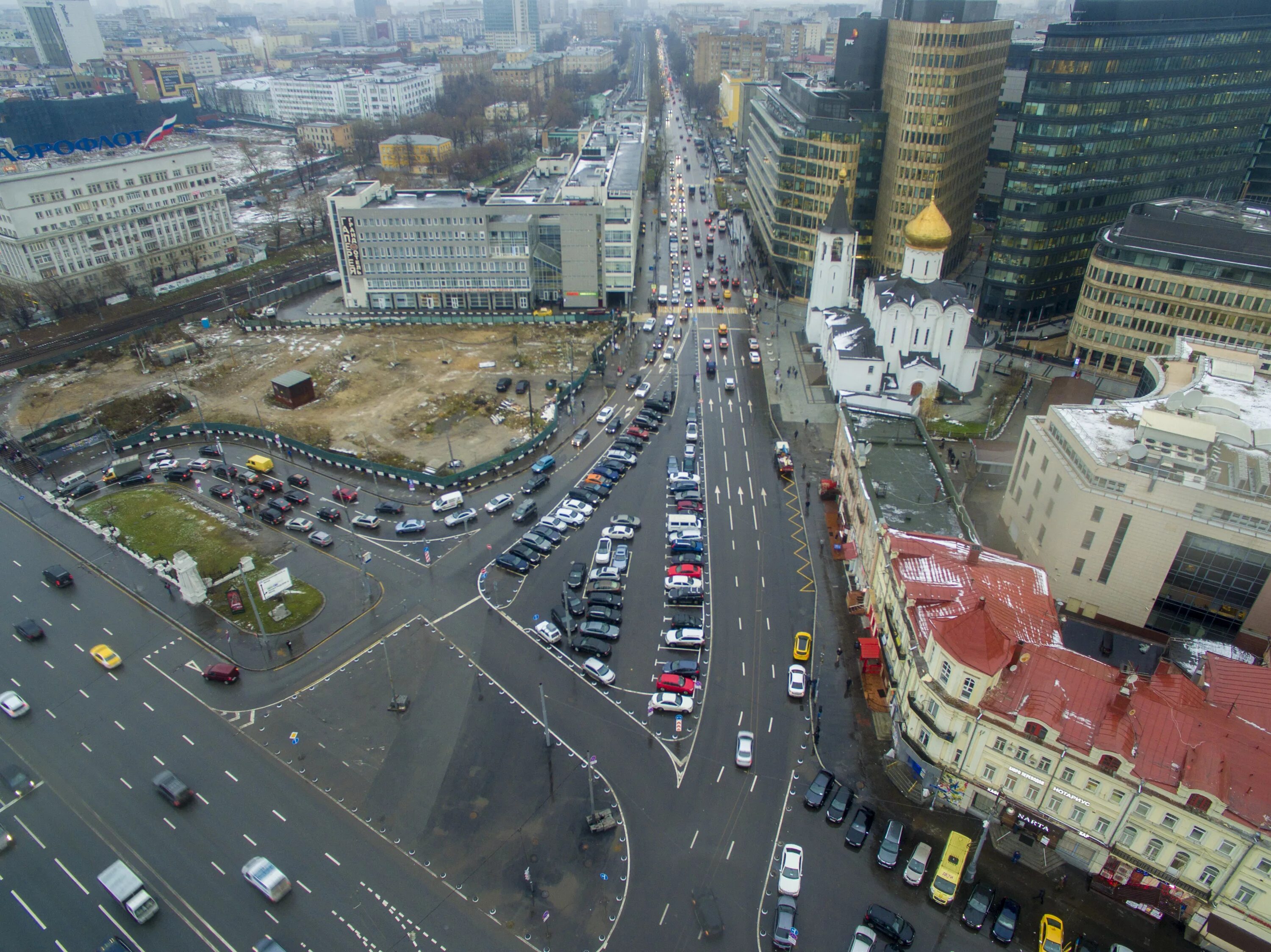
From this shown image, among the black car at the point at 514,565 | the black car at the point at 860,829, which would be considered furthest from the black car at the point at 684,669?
the black car at the point at 514,565

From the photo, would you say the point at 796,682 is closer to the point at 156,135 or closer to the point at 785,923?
the point at 785,923

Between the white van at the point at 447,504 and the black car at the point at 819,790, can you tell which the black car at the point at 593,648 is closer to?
the black car at the point at 819,790

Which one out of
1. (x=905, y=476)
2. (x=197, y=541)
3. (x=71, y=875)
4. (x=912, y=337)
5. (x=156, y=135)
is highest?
(x=156, y=135)

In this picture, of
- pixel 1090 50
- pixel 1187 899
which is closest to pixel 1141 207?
pixel 1090 50

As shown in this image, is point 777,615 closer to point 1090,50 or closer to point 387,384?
point 387,384

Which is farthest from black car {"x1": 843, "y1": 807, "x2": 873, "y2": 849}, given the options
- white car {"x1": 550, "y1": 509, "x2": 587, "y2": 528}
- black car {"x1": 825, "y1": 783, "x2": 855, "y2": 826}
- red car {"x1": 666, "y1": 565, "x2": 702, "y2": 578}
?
white car {"x1": 550, "y1": 509, "x2": 587, "y2": 528}

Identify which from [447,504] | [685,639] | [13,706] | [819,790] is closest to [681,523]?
[685,639]
